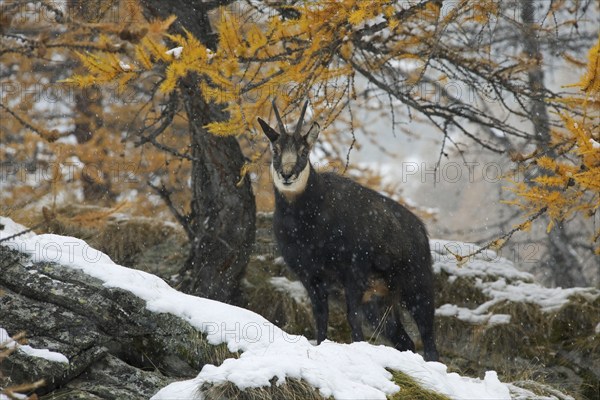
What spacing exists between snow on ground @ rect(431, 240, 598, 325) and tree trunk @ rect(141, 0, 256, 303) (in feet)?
8.48

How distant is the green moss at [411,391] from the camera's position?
477 cm

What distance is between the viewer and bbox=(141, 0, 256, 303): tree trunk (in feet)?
28.7

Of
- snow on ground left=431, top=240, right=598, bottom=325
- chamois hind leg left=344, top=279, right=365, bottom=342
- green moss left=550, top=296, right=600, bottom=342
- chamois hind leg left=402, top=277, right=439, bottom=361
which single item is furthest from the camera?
snow on ground left=431, top=240, right=598, bottom=325

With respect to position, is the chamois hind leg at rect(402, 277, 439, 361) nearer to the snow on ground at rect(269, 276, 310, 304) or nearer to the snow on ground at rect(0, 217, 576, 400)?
the snow on ground at rect(269, 276, 310, 304)

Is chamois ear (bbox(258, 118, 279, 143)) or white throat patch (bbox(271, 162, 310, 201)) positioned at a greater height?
chamois ear (bbox(258, 118, 279, 143))

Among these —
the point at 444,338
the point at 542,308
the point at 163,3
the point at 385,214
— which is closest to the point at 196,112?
the point at 163,3

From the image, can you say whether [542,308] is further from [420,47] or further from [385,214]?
[420,47]

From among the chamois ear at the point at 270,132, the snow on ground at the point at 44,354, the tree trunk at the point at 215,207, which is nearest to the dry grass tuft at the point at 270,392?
the snow on ground at the point at 44,354

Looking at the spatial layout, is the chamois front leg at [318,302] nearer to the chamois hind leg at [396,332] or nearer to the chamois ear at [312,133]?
the chamois hind leg at [396,332]

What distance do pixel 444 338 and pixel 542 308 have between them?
129 cm

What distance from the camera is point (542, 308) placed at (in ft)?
29.5

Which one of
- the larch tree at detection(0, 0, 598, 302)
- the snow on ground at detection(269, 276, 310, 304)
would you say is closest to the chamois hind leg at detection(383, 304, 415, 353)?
the snow on ground at detection(269, 276, 310, 304)

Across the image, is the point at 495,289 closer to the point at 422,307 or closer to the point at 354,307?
the point at 422,307

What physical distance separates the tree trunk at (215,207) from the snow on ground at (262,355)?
256 centimetres
